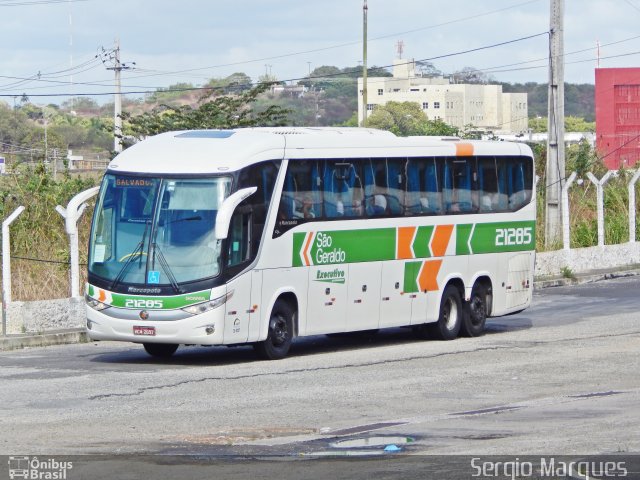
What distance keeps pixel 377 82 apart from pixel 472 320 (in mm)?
128995

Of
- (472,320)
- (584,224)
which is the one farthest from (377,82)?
(472,320)

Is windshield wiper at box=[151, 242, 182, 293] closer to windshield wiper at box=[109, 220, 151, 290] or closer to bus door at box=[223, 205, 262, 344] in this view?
windshield wiper at box=[109, 220, 151, 290]

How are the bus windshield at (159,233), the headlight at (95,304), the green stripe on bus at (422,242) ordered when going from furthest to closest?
1. the green stripe on bus at (422,242)
2. the headlight at (95,304)
3. the bus windshield at (159,233)

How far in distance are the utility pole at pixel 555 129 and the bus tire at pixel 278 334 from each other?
62.6ft

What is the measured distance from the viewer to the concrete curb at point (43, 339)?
820 inches

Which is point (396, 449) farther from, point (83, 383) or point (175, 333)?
point (175, 333)

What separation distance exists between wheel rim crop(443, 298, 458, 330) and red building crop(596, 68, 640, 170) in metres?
60.5

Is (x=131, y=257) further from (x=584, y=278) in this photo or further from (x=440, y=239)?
(x=584, y=278)

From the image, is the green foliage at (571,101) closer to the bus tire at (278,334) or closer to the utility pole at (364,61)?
the utility pole at (364,61)

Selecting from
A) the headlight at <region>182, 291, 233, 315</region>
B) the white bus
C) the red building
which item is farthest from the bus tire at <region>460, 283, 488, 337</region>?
the red building

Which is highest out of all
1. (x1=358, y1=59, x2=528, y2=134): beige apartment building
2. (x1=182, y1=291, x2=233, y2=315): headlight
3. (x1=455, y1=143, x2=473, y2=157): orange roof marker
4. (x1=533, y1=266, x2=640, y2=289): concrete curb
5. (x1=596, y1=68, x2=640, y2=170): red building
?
(x1=358, y1=59, x2=528, y2=134): beige apartment building

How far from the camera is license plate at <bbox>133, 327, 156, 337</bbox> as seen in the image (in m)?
17.6

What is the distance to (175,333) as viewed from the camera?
1753 centimetres

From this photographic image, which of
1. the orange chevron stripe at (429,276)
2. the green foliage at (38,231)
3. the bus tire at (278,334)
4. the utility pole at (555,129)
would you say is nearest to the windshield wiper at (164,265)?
the bus tire at (278,334)
